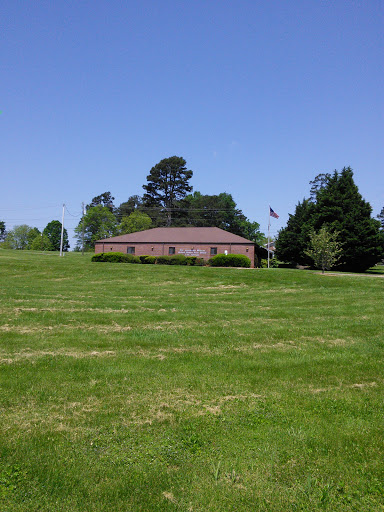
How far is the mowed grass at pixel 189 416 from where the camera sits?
378 cm

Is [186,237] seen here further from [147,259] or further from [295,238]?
[295,238]

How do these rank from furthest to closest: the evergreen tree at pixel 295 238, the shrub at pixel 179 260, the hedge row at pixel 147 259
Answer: the evergreen tree at pixel 295 238 → the hedge row at pixel 147 259 → the shrub at pixel 179 260

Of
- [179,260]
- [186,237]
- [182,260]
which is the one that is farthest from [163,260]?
[186,237]

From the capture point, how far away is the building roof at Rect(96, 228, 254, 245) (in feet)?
176

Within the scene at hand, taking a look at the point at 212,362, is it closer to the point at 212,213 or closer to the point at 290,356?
the point at 290,356

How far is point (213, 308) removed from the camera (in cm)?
1558

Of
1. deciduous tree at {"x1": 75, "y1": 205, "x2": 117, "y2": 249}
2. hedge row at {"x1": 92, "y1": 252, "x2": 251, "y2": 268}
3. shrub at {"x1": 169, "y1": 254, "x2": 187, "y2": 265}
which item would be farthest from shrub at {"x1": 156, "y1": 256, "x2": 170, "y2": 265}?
deciduous tree at {"x1": 75, "y1": 205, "x2": 117, "y2": 249}

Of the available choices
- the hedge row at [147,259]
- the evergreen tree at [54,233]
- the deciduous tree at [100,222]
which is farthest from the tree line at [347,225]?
the evergreen tree at [54,233]

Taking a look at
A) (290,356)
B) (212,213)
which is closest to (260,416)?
(290,356)

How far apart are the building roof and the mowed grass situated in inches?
1643

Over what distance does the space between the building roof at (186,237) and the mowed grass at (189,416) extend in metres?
41.7

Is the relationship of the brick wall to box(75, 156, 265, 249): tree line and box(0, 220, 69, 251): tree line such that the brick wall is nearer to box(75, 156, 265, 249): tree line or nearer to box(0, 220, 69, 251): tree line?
box(75, 156, 265, 249): tree line

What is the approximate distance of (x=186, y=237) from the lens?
55656 mm

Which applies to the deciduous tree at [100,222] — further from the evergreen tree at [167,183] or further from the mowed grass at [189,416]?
the mowed grass at [189,416]
